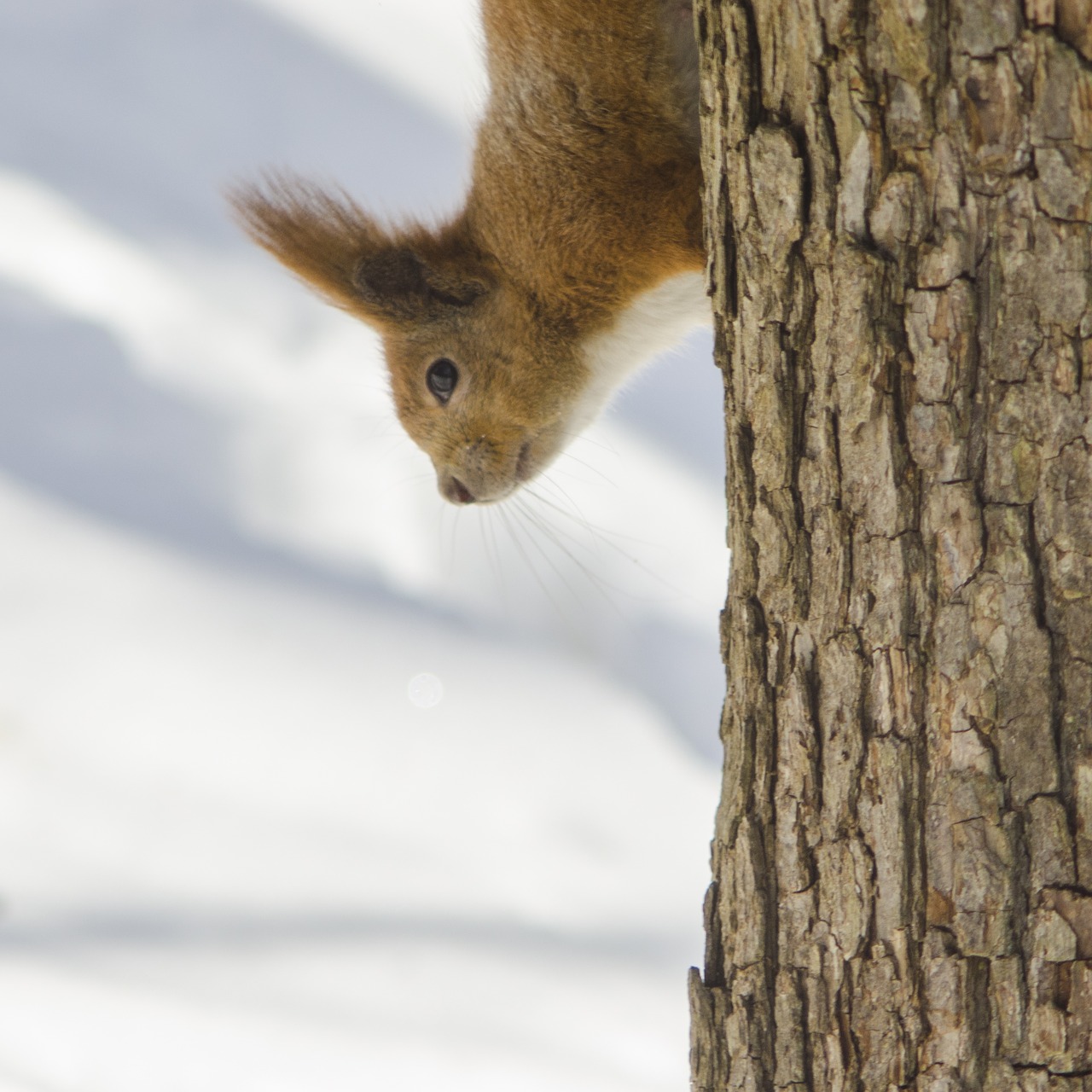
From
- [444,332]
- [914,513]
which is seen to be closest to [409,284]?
[444,332]

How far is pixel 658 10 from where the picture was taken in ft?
5.06

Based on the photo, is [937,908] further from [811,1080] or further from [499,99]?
[499,99]

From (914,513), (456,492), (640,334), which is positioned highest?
(640,334)

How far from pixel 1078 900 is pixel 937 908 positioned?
0.12m

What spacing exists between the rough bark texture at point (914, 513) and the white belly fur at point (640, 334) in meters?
0.65

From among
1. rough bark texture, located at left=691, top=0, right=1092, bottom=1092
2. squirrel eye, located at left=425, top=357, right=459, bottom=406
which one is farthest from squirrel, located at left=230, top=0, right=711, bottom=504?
rough bark texture, located at left=691, top=0, right=1092, bottom=1092

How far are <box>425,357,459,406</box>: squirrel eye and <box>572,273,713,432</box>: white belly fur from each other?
0.24 meters

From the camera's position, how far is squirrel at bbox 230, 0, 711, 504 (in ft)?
5.30

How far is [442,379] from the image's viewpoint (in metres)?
2.15

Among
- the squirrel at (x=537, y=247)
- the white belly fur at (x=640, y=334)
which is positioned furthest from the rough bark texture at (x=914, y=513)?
the white belly fur at (x=640, y=334)

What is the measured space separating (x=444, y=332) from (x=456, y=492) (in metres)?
0.30

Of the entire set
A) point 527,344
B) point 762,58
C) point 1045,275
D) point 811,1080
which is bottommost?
point 811,1080

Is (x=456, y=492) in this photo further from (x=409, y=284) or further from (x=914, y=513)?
(x=914, y=513)

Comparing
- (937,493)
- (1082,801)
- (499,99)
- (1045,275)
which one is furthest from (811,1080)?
(499,99)
